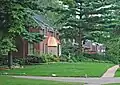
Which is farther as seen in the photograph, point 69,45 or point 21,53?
point 69,45

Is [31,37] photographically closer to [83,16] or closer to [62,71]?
[62,71]

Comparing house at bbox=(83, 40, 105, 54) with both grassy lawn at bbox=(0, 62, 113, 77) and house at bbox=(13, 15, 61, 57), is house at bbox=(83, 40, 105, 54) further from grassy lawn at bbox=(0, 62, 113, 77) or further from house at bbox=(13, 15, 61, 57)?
grassy lawn at bbox=(0, 62, 113, 77)

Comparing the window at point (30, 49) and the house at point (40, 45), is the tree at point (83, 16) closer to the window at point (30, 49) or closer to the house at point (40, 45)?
the house at point (40, 45)

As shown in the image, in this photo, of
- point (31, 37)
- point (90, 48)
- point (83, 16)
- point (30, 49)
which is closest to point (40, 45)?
point (30, 49)

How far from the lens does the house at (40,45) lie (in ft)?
152

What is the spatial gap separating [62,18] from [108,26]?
26.6 feet

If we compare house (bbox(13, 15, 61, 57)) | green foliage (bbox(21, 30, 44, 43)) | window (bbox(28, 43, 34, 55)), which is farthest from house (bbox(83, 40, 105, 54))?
green foliage (bbox(21, 30, 44, 43))

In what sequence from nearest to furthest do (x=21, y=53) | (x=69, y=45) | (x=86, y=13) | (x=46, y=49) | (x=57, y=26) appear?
(x=21, y=53) < (x=46, y=49) < (x=86, y=13) < (x=57, y=26) < (x=69, y=45)

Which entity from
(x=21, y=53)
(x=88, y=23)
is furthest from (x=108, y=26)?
(x=21, y=53)

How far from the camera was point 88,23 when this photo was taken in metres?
57.6

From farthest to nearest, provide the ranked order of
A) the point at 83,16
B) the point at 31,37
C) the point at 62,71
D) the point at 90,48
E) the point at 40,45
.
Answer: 1. the point at 90,48
2. the point at 83,16
3. the point at 40,45
4. the point at 31,37
5. the point at 62,71

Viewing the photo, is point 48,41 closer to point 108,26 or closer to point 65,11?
point 65,11

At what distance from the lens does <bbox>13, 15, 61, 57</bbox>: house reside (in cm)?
4637

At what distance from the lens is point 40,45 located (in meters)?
49.8
